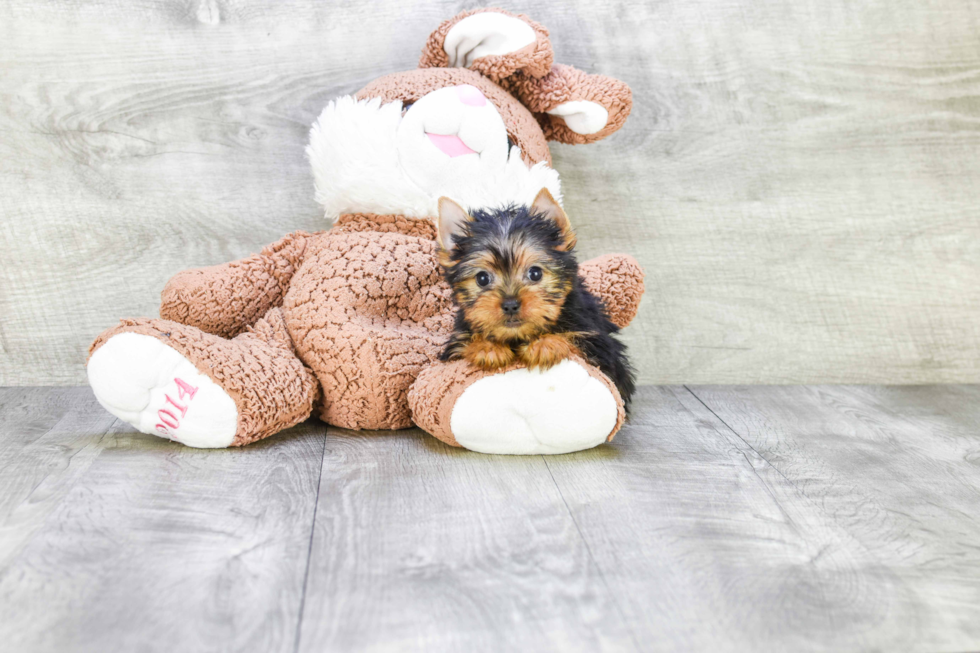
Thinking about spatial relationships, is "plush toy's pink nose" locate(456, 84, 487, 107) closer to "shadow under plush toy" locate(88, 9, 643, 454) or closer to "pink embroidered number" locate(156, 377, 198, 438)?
"shadow under plush toy" locate(88, 9, 643, 454)

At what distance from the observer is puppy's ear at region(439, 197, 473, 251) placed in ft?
4.28

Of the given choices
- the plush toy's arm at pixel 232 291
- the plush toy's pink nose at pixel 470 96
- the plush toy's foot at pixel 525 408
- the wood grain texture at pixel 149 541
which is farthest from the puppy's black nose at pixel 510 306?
the plush toy's arm at pixel 232 291

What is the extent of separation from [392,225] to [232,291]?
347mm

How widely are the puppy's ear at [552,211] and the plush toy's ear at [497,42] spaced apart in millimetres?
446

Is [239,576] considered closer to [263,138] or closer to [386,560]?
[386,560]

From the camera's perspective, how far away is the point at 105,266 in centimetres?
185

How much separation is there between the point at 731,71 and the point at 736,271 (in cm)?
51

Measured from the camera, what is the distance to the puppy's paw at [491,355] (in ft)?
4.14

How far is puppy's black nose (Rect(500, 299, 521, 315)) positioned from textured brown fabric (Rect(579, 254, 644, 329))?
0.45 m

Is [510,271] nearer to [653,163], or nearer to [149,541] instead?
[149,541]

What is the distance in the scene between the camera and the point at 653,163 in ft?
6.49

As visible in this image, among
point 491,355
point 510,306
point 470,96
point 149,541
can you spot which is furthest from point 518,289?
point 149,541

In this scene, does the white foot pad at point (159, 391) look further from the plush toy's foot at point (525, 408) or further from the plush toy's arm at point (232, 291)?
the plush toy's foot at point (525, 408)

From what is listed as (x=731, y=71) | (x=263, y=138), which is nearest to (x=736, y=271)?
(x=731, y=71)
